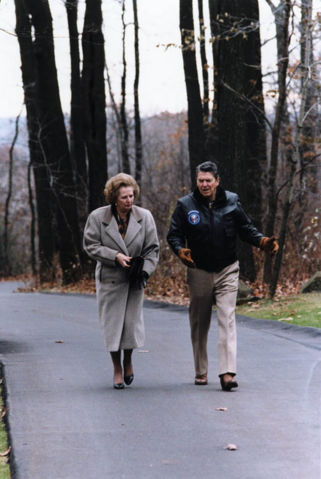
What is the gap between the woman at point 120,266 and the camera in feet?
29.3

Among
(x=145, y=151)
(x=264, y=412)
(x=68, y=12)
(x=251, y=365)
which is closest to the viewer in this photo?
(x=264, y=412)

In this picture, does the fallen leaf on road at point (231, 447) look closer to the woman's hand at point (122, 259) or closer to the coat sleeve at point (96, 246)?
the woman's hand at point (122, 259)

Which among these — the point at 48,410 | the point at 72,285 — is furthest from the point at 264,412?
the point at 72,285

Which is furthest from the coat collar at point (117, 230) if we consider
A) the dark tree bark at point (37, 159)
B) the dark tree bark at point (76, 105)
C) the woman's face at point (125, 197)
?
the dark tree bark at point (76, 105)

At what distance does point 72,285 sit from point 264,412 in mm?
22005

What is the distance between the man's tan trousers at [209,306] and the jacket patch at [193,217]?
0.46 metres

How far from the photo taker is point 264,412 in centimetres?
754

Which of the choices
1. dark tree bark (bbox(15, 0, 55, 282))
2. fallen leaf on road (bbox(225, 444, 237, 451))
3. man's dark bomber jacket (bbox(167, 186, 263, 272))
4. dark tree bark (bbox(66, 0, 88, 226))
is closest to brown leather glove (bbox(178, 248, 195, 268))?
man's dark bomber jacket (bbox(167, 186, 263, 272))

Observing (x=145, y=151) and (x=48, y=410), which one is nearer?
(x=48, y=410)

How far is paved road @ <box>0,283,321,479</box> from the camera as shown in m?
5.86

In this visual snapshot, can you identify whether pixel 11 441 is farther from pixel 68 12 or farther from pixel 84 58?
pixel 68 12

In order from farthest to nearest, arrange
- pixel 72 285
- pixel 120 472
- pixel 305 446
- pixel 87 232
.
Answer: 1. pixel 72 285
2. pixel 87 232
3. pixel 305 446
4. pixel 120 472

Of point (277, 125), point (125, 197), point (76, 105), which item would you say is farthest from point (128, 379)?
point (76, 105)

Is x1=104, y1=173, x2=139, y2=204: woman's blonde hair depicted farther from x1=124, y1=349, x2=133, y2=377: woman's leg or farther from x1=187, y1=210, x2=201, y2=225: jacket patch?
x1=124, y1=349, x2=133, y2=377: woman's leg
